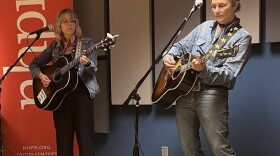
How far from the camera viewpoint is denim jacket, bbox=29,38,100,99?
2689mm

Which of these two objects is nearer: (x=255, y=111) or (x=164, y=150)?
(x=255, y=111)

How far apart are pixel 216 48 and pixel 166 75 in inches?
17.2

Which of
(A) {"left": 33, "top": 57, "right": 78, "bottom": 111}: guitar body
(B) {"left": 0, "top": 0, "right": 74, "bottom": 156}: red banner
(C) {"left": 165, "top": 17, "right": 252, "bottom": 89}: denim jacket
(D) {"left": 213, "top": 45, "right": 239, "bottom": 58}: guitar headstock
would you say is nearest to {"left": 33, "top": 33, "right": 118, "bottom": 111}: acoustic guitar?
(A) {"left": 33, "top": 57, "right": 78, "bottom": 111}: guitar body

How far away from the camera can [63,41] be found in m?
2.86

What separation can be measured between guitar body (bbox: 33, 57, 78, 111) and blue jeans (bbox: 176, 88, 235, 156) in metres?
0.88

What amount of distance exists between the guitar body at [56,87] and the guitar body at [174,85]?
0.68 meters

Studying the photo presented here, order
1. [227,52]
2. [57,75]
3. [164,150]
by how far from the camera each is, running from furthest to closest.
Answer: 1. [164,150]
2. [57,75]
3. [227,52]

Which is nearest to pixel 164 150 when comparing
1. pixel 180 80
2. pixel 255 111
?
pixel 255 111

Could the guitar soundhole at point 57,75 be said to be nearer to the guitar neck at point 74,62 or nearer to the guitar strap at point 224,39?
the guitar neck at point 74,62

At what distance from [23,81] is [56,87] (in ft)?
2.31

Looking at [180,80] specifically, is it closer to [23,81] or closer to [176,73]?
[176,73]

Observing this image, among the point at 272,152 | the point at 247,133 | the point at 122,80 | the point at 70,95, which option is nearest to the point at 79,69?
the point at 70,95

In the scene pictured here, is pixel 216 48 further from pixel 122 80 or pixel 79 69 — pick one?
pixel 122 80

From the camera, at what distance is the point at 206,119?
83.6 inches
